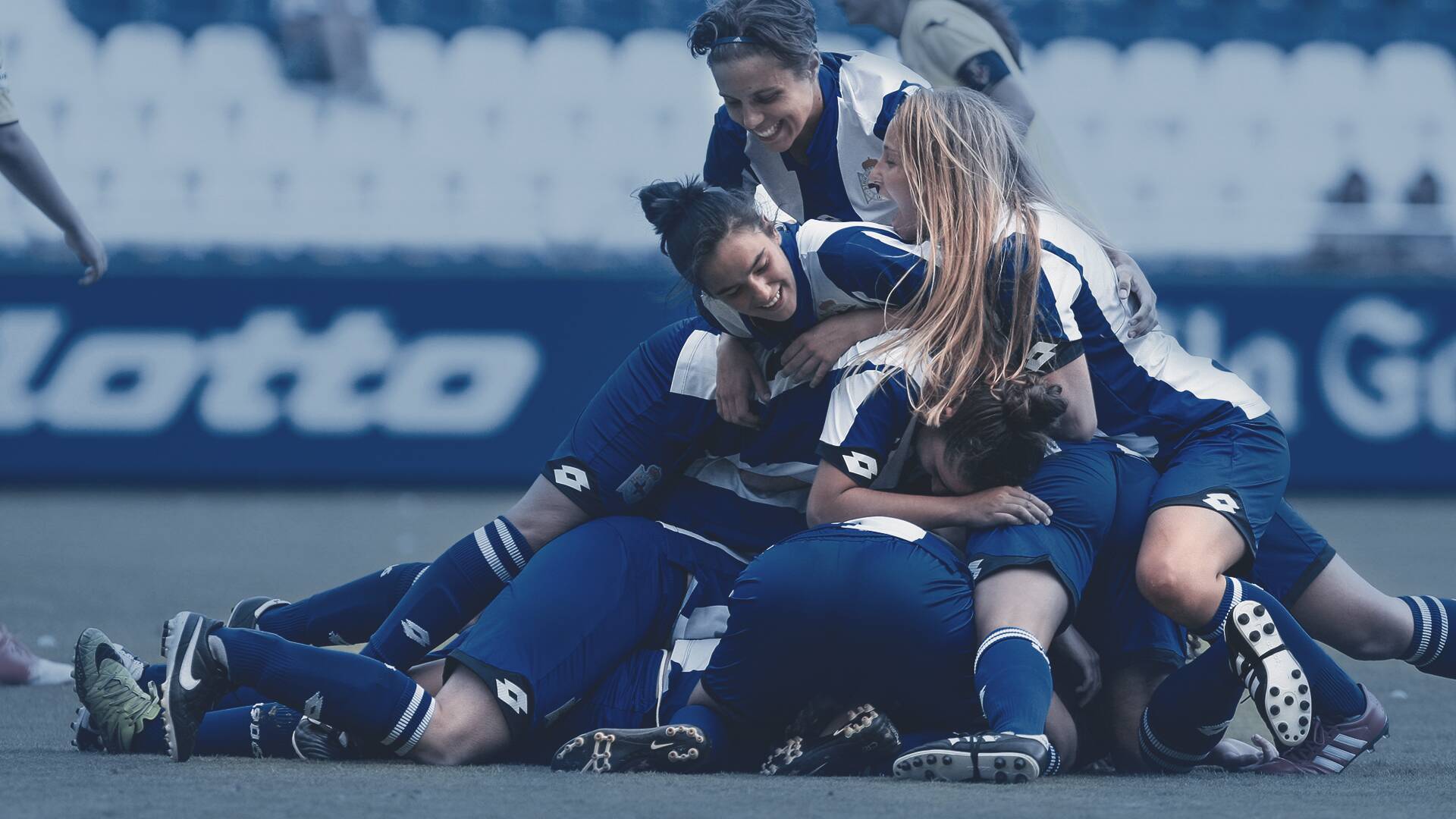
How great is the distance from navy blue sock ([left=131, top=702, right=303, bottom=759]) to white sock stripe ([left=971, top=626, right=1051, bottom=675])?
112 centimetres

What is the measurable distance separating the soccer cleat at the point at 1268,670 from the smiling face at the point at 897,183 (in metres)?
0.89

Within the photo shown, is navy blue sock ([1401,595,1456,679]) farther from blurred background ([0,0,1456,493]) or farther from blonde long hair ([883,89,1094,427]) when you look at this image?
blurred background ([0,0,1456,493])

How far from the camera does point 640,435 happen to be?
3.17m

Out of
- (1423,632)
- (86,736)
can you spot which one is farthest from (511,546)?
(1423,632)

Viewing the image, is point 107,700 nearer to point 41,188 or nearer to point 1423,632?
point 41,188

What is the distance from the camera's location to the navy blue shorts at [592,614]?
2.78 metres

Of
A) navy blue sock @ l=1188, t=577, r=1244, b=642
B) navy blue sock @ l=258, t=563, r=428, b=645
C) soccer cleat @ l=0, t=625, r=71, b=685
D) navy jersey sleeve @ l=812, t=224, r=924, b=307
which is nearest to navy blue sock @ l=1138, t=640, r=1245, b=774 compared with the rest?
navy blue sock @ l=1188, t=577, r=1244, b=642

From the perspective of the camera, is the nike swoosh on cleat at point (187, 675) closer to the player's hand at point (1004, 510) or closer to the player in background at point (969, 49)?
the player's hand at point (1004, 510)

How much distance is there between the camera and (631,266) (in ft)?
28.3

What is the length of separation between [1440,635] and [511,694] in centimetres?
164

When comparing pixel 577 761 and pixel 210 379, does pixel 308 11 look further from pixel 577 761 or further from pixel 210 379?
pixel 577 761

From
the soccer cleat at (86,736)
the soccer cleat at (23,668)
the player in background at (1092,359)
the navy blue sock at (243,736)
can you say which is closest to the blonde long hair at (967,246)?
the player in background at (1092,359)

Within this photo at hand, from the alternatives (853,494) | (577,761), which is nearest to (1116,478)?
(853,494)

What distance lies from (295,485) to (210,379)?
68cm
